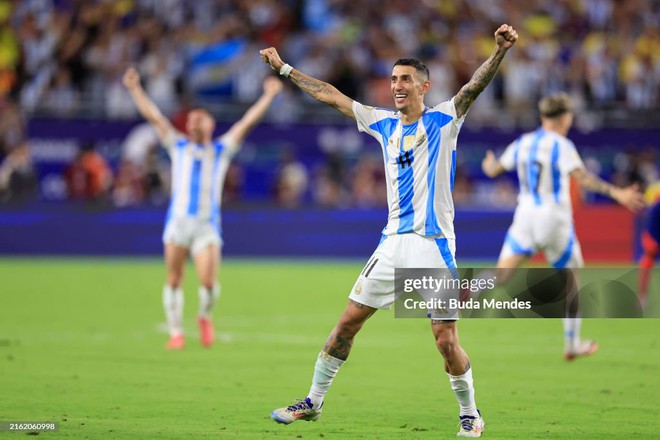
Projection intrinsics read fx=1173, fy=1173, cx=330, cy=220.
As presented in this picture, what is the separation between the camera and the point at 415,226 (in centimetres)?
800

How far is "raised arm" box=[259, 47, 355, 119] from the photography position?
8.45 m

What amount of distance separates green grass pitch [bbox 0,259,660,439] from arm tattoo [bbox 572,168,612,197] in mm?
1782

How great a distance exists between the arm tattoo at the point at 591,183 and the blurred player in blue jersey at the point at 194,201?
11.7ft

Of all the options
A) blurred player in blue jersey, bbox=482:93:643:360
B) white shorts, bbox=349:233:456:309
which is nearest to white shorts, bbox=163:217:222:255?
blurred player in blue jersey, bbox=482:93:643:360

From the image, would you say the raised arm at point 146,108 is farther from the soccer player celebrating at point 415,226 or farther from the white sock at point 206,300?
the soccer player celebrating at point 415,226

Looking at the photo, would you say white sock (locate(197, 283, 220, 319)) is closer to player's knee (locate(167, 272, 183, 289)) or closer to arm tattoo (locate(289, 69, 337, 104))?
player's knee (locate(167, 272, 183, 289))

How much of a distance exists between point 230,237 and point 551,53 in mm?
10278

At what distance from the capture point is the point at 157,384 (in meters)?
10.3

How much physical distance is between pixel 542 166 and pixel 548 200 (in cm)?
37

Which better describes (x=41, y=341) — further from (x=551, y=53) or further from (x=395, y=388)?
(x=551, y=53)

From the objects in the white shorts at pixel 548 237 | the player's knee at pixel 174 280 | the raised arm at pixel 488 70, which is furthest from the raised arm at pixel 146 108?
the raised arm at pixel 488 70

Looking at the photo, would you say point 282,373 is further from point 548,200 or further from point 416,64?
point 416,64

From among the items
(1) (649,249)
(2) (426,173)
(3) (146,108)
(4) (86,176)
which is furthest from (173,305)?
(4) (86,176)

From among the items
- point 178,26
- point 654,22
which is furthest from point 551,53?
Answer: point 178,26
